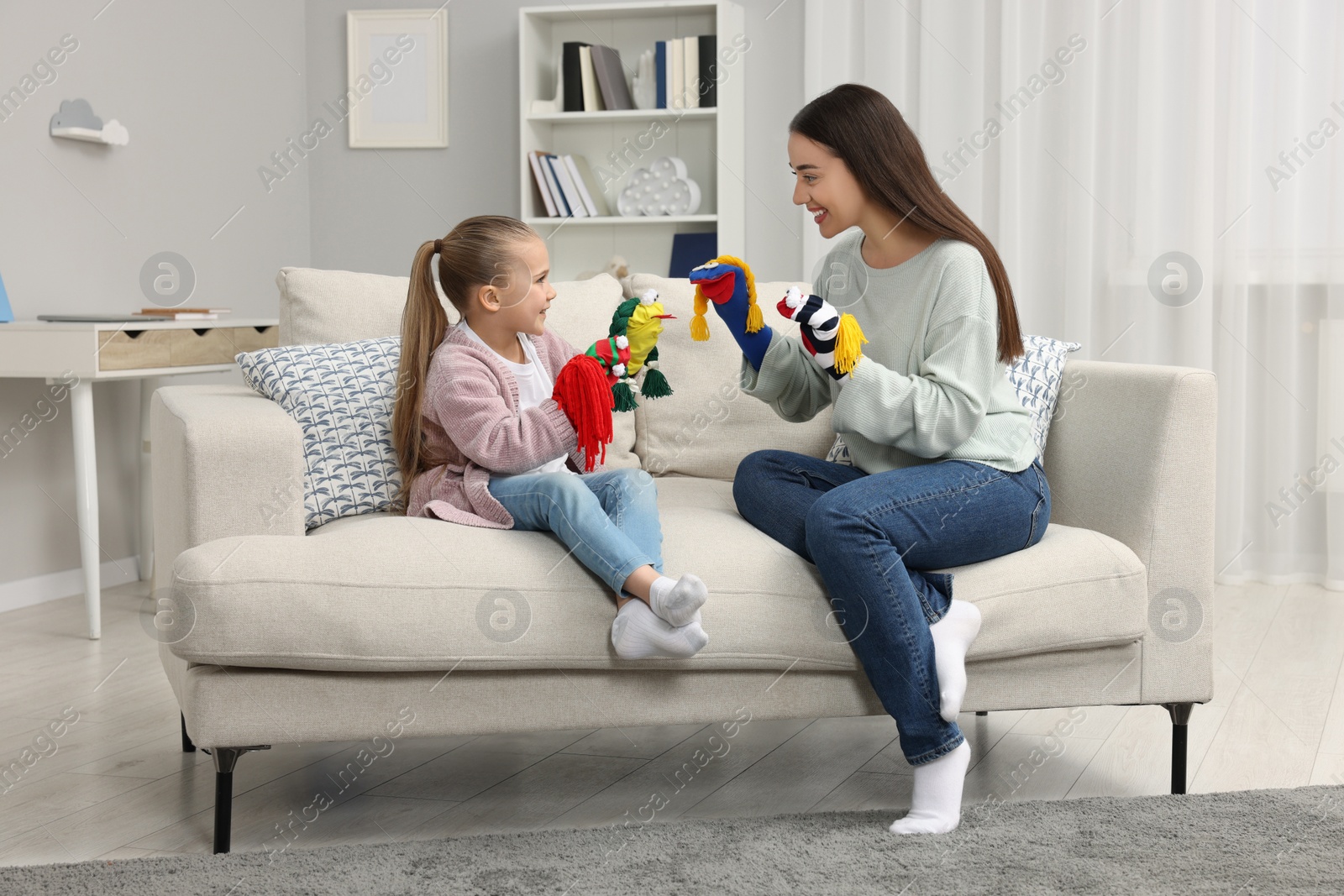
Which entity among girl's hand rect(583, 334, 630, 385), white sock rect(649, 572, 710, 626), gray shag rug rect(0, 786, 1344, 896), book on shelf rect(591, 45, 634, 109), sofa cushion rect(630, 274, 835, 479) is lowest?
gray shag rug rect(0, 786, 1344, 896)

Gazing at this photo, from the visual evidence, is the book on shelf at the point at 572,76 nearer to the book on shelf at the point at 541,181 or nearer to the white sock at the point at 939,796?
the book on shelf at the point at 541,181

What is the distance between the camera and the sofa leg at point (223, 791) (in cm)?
156

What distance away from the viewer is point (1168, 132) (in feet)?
11.3

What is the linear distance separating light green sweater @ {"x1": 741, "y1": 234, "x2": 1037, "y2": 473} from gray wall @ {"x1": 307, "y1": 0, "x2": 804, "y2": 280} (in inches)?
79.4

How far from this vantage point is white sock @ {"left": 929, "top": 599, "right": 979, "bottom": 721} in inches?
62.6

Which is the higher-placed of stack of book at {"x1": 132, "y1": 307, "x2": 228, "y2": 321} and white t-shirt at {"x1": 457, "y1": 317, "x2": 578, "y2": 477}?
stack of book at {"x1": 132, "y1": 307, "x2": 228, "y2": 321}

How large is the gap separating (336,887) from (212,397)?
2.74 ft

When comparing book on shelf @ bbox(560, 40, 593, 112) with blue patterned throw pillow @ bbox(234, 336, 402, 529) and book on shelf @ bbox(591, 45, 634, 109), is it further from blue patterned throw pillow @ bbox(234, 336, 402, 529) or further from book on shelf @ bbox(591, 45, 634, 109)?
blue patterned throw pillow @ bbox(234, 336, 402, 529)

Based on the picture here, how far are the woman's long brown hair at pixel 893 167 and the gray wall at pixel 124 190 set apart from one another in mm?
2176

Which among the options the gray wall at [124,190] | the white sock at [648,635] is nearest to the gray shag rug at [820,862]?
the white sock at [648,635]

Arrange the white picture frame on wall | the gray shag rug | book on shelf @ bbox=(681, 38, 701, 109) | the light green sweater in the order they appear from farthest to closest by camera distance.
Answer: the white picture frame on wall < book on shelf @ bbox=(681, 38, 701, 109) < the light green sweater < the gray shag rug

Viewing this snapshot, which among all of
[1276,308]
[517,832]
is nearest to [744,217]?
[1276,308]

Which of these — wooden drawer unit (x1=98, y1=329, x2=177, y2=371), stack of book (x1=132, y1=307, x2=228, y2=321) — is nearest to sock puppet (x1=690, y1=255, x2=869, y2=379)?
wooden drawer unit (x1=98, y1=329, x2=177, y2=371)

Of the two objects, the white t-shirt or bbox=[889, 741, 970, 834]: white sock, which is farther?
the white t-shirt
